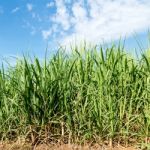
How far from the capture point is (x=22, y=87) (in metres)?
4.73

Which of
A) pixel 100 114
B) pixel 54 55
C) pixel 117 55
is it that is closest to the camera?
pixel 100 114

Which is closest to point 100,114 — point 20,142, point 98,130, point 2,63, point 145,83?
point 98,130

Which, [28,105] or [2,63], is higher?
[2,63]

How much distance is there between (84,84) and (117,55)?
1.62 ft

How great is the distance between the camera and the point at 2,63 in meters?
5.27

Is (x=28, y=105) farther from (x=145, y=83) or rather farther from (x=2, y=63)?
(x=145, y=83)

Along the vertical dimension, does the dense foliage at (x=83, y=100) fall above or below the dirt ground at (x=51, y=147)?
above

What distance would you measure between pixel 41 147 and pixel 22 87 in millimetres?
707

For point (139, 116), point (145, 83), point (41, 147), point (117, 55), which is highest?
point (117, 55)

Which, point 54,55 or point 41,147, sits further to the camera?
point 54,55

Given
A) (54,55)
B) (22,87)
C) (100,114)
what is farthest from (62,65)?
(100,114)

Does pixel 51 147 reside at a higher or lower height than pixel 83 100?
lower

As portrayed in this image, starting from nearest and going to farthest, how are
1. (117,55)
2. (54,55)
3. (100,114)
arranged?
(100,114)
(117,55)
(54,55)

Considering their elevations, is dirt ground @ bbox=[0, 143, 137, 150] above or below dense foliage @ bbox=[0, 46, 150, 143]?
below
